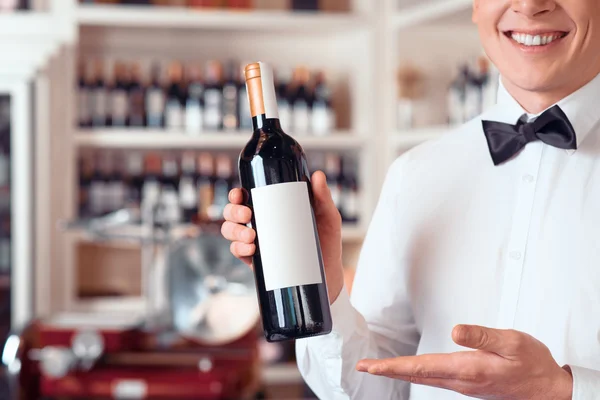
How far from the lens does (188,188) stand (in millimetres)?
3184

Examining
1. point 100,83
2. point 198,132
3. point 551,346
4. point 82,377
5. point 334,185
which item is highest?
point 100,83

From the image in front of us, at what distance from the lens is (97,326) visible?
2215 mm

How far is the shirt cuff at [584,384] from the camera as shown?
75cm

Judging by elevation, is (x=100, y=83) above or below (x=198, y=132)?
above

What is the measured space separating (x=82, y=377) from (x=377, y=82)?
1603 mm

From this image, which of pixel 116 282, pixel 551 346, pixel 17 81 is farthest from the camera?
pixel 116 282

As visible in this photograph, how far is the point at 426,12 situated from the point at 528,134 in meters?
1.96

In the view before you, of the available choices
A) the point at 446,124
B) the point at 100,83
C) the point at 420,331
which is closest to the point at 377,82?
the point at 446,124

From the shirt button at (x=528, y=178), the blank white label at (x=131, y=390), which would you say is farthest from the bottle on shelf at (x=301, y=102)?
the shirt button at (x=528, y=178)

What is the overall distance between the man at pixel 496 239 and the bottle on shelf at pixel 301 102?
2.05 metres

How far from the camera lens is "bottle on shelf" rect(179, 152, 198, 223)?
10.4 feet

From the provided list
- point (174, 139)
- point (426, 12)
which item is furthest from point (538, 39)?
point (174, 139)

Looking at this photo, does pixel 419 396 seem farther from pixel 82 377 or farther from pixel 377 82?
pixel 377 82

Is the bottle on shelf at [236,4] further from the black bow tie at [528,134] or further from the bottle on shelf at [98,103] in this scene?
the black bow tie at [528,134]
